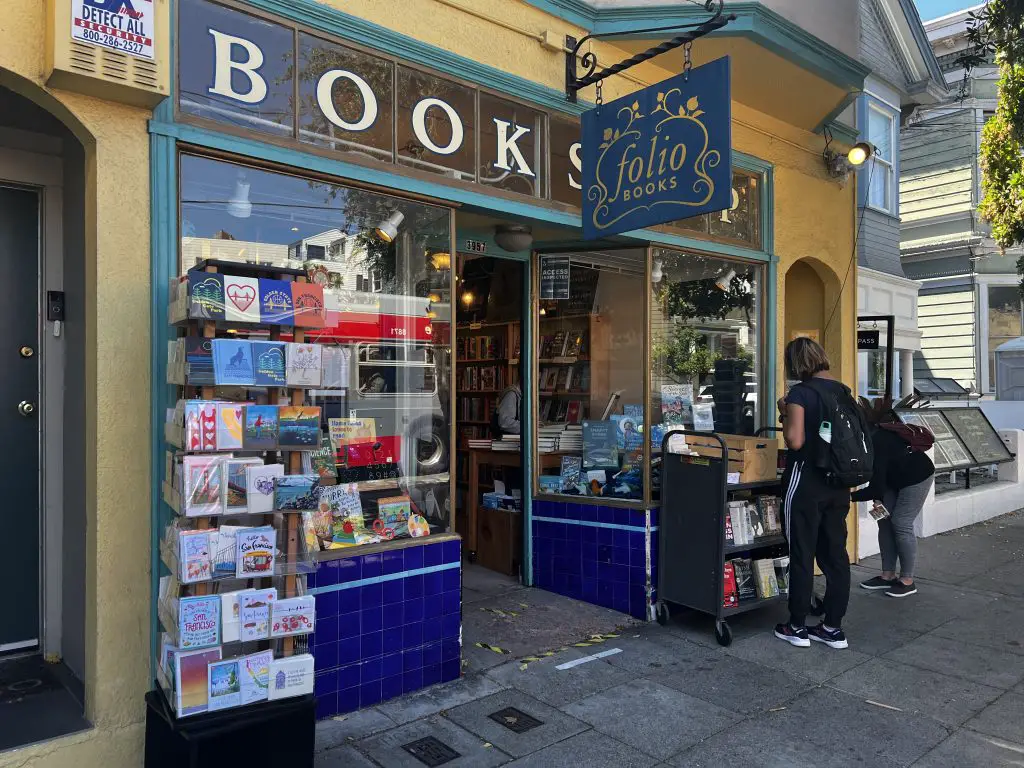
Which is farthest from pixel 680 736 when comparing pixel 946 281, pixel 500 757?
pixel 946 281

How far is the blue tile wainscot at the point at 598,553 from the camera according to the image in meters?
5.41

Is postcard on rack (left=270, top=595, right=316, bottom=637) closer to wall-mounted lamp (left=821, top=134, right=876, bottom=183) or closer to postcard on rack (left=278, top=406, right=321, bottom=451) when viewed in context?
postcard on rack (left=278, top=406, right=321, bottom=451)

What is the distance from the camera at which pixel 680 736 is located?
3.74 m

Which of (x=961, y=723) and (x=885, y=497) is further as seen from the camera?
(x=885, y=497)

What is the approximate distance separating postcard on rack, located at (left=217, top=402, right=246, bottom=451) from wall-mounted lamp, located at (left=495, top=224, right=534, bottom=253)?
2.91 m

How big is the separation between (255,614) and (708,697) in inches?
102

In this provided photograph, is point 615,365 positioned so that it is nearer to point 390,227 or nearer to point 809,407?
point 809,407

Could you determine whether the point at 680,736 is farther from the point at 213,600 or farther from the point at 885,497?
the point at 885,497

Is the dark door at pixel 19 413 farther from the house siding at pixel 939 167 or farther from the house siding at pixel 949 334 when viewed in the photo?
the house siding at pixel 939 167

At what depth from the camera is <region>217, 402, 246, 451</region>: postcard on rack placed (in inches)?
117

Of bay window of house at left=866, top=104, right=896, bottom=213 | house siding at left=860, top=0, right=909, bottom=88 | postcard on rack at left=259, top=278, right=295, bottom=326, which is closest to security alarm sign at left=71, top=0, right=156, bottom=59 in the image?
postcard on rack at left=259, top=278, right=295, bottom=326

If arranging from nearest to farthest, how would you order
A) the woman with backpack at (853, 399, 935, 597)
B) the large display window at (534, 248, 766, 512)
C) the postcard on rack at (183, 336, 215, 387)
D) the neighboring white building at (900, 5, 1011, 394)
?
the postcard on rack at (183, 336, 215, 387) → the large display window at (534, 248, 766, 512) → the woman with backpack at (853, 399, 935, 597) → the neighboring white building at (900, 5, 1011, 394)

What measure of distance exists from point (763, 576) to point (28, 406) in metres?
4.73

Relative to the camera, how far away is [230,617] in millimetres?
2955
